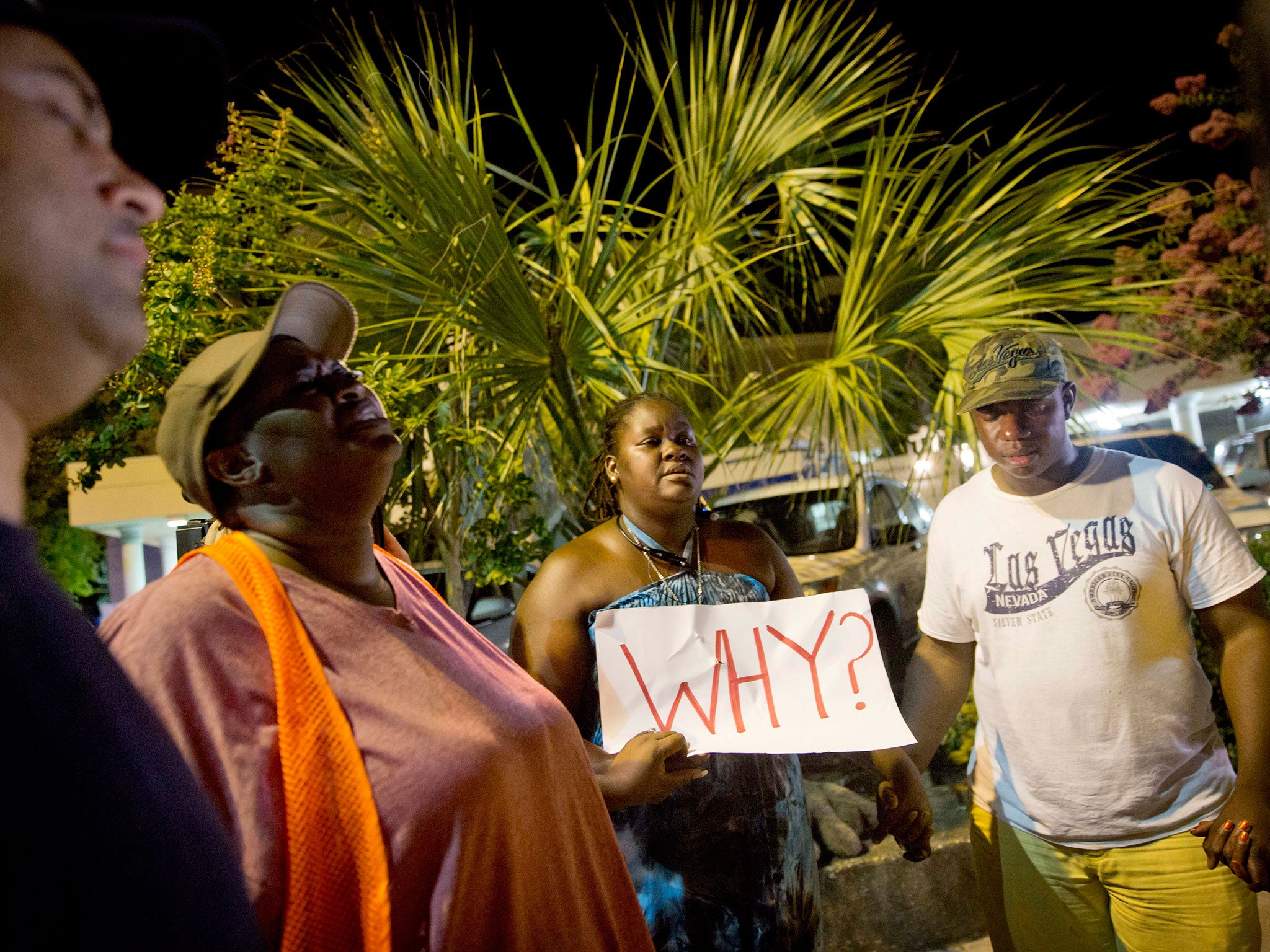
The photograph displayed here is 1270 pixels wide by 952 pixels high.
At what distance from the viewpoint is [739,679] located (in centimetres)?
197

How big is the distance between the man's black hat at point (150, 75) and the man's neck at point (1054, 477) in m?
2.09

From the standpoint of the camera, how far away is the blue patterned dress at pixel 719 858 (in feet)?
6.61

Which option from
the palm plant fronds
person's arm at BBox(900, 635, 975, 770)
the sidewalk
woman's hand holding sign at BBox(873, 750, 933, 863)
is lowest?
the sidewalk

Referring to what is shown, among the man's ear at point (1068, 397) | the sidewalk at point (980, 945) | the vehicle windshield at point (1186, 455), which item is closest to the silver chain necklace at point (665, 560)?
the man's ear at point (1068, 397)

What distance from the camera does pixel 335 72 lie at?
3.59 meters

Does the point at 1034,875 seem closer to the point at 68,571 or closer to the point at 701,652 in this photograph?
the point at 701,652

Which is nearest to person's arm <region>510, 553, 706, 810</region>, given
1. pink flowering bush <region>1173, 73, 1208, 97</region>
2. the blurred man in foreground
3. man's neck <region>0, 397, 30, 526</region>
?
the blurred man in foreground

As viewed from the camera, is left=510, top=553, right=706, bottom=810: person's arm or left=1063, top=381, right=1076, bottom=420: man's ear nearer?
left=510, top=553, right=706, bottom=810: person's arm

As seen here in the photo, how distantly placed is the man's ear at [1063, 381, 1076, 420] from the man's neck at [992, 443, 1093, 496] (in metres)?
0.10

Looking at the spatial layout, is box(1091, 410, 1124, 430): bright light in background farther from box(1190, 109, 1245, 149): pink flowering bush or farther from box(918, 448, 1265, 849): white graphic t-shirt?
box(1190, 109, 1245, 149): pink flowering bush

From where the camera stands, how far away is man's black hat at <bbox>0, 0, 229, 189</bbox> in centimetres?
67

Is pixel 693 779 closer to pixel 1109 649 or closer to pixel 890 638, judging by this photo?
pixel 1109 649

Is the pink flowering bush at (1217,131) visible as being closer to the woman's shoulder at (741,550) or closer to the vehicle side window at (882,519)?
the vehicle side window at (882,519)

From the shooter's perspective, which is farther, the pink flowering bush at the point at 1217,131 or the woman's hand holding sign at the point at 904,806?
the pink flowering bush at the point at 1217,131
